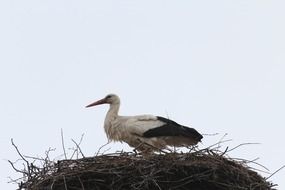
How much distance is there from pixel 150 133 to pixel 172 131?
0.79 ft

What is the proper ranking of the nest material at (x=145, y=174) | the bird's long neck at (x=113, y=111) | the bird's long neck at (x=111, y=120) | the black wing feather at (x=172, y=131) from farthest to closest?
the bird's long neck at (x=113, y=111)
the bird's long neck at (x=111, y=120)
the black wing feather at (x=172, y=131)
the nest material at (x=145, y=174)

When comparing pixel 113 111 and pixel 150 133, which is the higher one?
pixel 113 111

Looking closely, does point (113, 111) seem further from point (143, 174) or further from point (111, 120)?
point (143, 174)

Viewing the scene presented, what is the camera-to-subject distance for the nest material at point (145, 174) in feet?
24.2

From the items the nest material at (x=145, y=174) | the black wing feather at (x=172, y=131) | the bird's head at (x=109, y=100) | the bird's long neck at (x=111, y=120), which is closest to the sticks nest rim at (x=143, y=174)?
the nest material at (x=145, y=174)

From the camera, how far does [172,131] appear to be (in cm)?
934

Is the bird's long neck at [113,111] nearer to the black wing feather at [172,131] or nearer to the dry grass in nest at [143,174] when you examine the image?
the black wing feather at [172,131]

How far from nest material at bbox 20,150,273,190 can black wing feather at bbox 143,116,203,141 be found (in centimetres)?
151

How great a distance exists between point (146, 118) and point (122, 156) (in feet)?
6.03

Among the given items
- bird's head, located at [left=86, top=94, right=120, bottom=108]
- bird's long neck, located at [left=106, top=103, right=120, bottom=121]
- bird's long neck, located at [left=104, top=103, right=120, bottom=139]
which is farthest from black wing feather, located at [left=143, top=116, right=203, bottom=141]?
bird's head, located at [left=86, top=94, right=120, bottom=108]

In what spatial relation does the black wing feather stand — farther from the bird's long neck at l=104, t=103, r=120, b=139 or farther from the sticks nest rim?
the sticks nest rim

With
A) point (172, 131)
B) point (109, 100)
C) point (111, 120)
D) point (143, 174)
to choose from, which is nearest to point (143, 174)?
point (143, 174)

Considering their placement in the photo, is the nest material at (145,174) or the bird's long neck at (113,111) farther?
the bird's long neck at (113,111)

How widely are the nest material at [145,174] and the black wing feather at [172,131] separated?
151 centimetres
